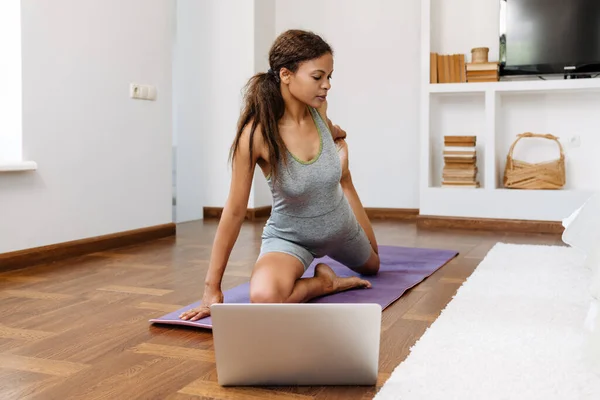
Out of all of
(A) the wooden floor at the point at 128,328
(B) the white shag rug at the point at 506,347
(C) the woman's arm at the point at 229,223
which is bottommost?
(A) the wooden floor at the point at 128,328

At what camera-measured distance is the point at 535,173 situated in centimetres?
439

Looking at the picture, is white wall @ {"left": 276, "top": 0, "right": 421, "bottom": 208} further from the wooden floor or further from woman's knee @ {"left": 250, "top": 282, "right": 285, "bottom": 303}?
woman's knee @ {"left": 250, "top": 282, "right": 285, "bottom": 303}

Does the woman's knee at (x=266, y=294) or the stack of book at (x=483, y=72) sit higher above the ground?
the stack of book at (x=483, y=72)

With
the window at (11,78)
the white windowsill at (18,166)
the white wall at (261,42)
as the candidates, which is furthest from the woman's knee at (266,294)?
the white wall at (261,42)

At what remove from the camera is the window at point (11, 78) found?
3010mm

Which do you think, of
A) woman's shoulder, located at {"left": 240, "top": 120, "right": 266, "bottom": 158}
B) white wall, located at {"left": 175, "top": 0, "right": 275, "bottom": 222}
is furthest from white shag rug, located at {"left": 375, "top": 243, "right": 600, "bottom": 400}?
white wall, located at {"left": 175, "top": 0, "right": 275, "bottom": 222}

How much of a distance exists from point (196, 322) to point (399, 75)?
11.8ft

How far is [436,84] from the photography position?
15.0 ft

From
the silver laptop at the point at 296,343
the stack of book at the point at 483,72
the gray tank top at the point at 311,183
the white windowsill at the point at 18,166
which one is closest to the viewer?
the silver laptop at the point at 296,343

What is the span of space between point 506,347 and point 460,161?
3.01m

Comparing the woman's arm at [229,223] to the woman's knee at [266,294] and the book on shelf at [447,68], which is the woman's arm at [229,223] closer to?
the woman's knee at [266,294]

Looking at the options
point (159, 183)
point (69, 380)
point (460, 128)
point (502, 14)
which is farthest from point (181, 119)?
point (69, 380)

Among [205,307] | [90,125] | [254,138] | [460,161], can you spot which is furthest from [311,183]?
[460,161]

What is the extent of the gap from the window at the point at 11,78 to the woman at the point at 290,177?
4.80 ft
